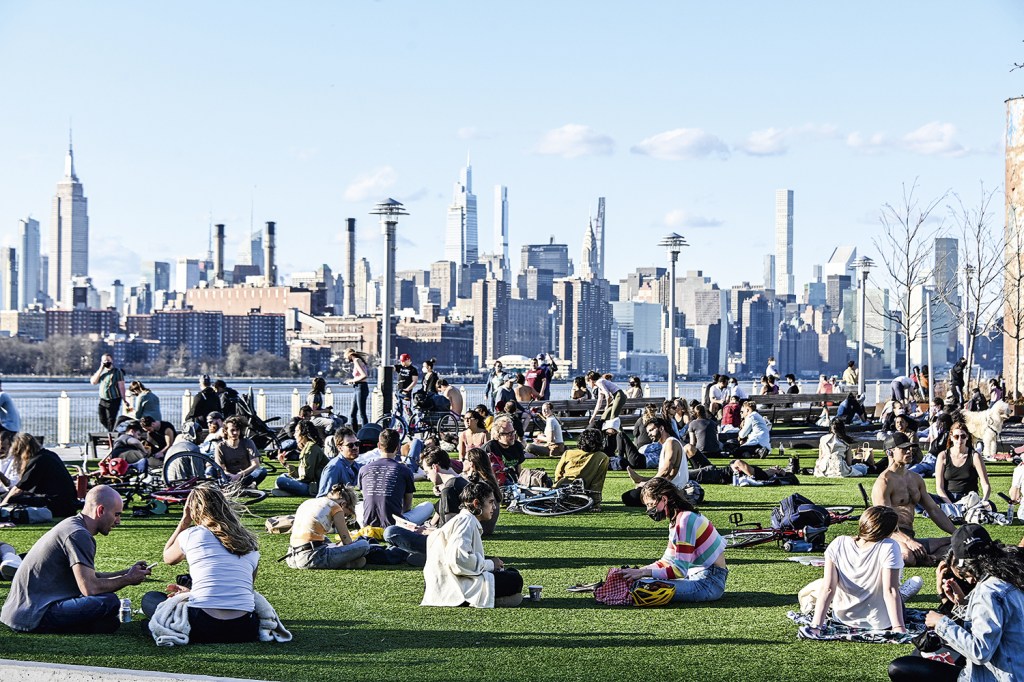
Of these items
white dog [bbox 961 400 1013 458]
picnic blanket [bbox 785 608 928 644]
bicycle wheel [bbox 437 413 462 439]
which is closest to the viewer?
picnic blanket [bbox 785 608 928 644]

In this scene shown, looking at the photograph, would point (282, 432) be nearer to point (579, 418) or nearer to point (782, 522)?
point (579, 418)

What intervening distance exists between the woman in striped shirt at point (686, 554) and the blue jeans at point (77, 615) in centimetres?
364

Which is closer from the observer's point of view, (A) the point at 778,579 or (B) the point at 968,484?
(A) the point at 778,579

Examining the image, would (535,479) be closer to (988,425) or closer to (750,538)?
(750,538)

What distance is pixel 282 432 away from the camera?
23.7 m

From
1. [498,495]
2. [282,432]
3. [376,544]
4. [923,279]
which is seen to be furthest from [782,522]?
[923,279]

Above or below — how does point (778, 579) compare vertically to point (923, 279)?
below

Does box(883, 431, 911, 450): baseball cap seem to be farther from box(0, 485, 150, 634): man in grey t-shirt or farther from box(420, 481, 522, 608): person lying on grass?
box(0, 485, 150, 634): man in grey t-shirt

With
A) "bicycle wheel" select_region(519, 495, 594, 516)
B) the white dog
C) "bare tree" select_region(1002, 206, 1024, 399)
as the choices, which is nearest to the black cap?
"bicycle wheel" select_region(519, 495, 594, 516)

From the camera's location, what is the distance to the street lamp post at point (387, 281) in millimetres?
27172

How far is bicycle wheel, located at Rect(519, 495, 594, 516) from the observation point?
51.5 ft

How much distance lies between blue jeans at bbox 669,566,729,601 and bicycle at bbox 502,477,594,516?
216 inches

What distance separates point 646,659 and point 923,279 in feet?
124

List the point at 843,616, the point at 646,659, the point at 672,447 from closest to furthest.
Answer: the point at 646,659
the point at 843,616
the point at 672,447
